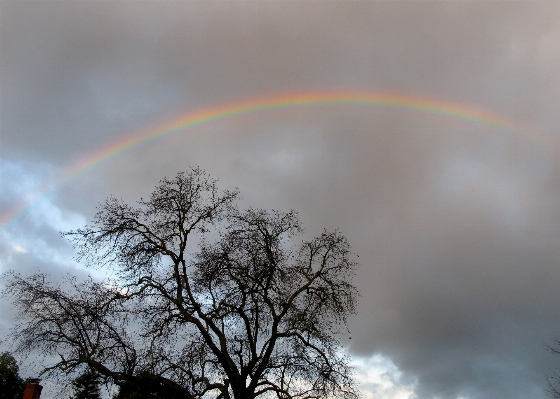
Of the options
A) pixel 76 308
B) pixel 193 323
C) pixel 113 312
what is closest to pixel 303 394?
pixel 193 323

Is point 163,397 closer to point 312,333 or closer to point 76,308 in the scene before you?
point 76,308

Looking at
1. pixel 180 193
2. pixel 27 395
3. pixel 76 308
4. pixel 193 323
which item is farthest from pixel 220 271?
pixel 27 395

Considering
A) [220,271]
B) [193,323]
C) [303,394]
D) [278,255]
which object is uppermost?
[278,255]

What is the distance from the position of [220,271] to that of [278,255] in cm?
255

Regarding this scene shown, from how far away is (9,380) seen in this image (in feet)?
172

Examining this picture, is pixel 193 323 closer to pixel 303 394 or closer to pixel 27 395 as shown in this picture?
pixel 303 394

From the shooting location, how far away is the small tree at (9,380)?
51125 mm

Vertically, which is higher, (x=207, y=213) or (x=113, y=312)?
(x=207, y=213)

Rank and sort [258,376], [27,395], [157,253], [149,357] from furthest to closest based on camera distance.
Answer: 1. [27,395]
2. [157,253]
3. [258,376]
4. [149,357]

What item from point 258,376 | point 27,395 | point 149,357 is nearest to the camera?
point 149,357

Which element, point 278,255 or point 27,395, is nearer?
point 278,255

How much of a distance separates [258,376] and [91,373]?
6008 mm

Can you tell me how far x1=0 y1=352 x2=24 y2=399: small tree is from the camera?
168 ft

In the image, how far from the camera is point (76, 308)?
17.6 meters
